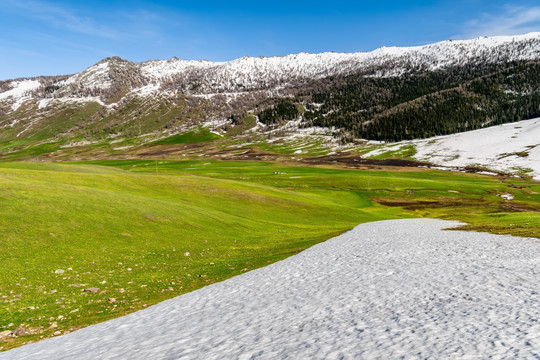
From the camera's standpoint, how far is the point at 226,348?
1138cm

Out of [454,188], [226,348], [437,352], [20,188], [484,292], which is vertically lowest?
[454,188]

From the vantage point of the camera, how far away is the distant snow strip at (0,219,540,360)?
32.9 ft

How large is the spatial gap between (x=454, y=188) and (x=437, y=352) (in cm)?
14488

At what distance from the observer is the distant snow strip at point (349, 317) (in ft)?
32.9

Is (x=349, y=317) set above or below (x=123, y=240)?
above

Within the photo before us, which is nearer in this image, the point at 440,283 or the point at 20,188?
the point at 440,283

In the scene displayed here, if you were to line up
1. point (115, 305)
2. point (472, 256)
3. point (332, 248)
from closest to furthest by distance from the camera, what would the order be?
point (115, 305)
point (472, 256)
point (332, 248)

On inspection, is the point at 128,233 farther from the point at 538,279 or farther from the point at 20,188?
the point at 538,279

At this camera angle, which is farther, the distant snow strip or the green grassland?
the green grassland

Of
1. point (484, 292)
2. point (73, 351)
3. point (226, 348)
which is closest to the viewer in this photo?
point (226, 348)

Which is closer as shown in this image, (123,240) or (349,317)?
(349,317)

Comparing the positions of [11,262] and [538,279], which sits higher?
[11,262]

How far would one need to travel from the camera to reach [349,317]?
13320mm

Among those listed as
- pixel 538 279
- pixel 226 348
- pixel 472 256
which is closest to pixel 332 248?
pixel 472 256
